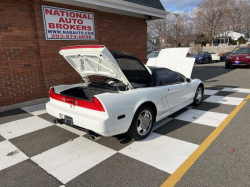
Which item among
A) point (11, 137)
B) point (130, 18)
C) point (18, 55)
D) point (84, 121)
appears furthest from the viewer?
point (130, 18)

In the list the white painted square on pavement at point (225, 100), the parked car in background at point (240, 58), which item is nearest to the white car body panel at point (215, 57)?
the parked car in background at point (240, 58)

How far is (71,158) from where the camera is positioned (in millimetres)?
2900

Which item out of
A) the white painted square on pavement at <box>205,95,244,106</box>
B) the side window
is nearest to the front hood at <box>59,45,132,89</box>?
the side window

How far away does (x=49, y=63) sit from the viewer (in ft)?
19.7

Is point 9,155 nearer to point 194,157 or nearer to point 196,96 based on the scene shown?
point 194,157

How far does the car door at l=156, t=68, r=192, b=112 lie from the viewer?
401cm

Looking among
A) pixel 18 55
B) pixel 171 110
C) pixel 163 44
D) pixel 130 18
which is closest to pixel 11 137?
pixel 18 55

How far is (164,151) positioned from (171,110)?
1291mm

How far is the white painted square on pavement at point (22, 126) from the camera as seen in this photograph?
3.84 meters

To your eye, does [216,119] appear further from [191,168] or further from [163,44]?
[163,44]

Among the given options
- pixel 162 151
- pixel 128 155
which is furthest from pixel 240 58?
pixel 128 155

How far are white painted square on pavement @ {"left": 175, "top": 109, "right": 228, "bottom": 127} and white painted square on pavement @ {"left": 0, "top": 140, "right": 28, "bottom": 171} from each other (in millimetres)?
3395

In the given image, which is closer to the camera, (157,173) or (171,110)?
(157,173)

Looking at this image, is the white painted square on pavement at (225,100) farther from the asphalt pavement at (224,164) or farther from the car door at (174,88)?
the asphalt pavement at (224,164)
